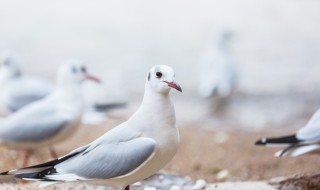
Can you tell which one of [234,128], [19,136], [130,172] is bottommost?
[130,172]

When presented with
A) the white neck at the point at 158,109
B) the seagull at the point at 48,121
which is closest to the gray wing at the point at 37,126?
the seagull at the point at 48,121

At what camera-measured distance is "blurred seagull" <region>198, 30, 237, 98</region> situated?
4.87 metres

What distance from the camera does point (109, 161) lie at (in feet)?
6.88

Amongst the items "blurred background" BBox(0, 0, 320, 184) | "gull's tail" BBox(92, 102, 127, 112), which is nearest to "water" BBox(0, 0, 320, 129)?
"blurred background" BBox(0, 0, 320, 184)

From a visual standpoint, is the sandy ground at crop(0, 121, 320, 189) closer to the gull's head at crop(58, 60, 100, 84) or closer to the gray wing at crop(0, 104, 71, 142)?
the gray wing at crop(0, 104, 71, 142)

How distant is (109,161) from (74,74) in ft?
3.80

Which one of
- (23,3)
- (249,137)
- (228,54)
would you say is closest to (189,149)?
(249,137)

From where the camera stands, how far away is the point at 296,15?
6719mm

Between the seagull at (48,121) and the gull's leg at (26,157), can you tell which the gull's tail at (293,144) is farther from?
the gull's leg at (26,157)

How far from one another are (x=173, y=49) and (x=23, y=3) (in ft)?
5.59

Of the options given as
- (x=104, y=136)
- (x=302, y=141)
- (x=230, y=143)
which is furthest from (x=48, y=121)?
(x=230, y=143)

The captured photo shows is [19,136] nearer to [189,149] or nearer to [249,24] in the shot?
[189,149]

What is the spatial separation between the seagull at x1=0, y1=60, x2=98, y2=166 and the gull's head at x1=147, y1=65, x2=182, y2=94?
3.40 ft

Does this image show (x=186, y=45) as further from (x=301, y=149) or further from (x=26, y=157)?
(x=301, y=149)
